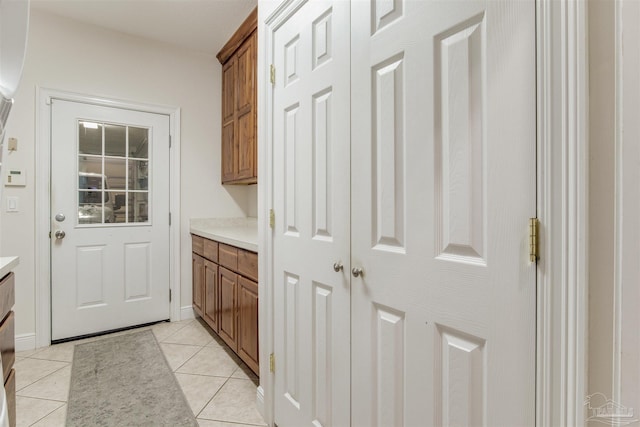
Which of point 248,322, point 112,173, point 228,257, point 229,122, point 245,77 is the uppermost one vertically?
point 245,77

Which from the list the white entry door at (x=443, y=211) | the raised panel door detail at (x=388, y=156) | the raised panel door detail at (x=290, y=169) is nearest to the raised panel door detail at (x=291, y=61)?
the raised panel door detail at (x=290, y=169)

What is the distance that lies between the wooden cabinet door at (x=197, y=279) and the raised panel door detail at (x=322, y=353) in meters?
1.80

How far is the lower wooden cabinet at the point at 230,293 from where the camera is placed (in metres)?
1.89

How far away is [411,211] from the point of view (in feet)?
2.93

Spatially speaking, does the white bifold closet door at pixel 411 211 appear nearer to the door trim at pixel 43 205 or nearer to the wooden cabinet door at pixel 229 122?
the wooden cabinet door at pixel 229 122

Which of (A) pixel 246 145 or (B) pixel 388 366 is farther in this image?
(A) pixel 246 145

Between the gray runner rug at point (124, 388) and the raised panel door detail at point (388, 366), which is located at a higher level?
the raised panel door detail at point (388, 366)

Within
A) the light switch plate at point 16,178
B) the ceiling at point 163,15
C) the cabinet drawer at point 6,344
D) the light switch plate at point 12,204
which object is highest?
the ceiling at point 163,15

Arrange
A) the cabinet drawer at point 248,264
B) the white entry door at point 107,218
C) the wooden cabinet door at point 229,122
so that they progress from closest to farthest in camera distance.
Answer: the cabinet drawer at point 248,264 < the white entry door at point 107,218 < the wooden cabinet door at point 229,122

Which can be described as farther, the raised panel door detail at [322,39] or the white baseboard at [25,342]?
the white baseboard at [25,342]

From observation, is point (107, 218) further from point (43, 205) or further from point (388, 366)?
point (388, 366)

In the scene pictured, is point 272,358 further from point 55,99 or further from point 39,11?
point 39,11

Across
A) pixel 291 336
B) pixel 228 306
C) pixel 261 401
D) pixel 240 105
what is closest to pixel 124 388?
pixel 228 306

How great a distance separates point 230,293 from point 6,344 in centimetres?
119
